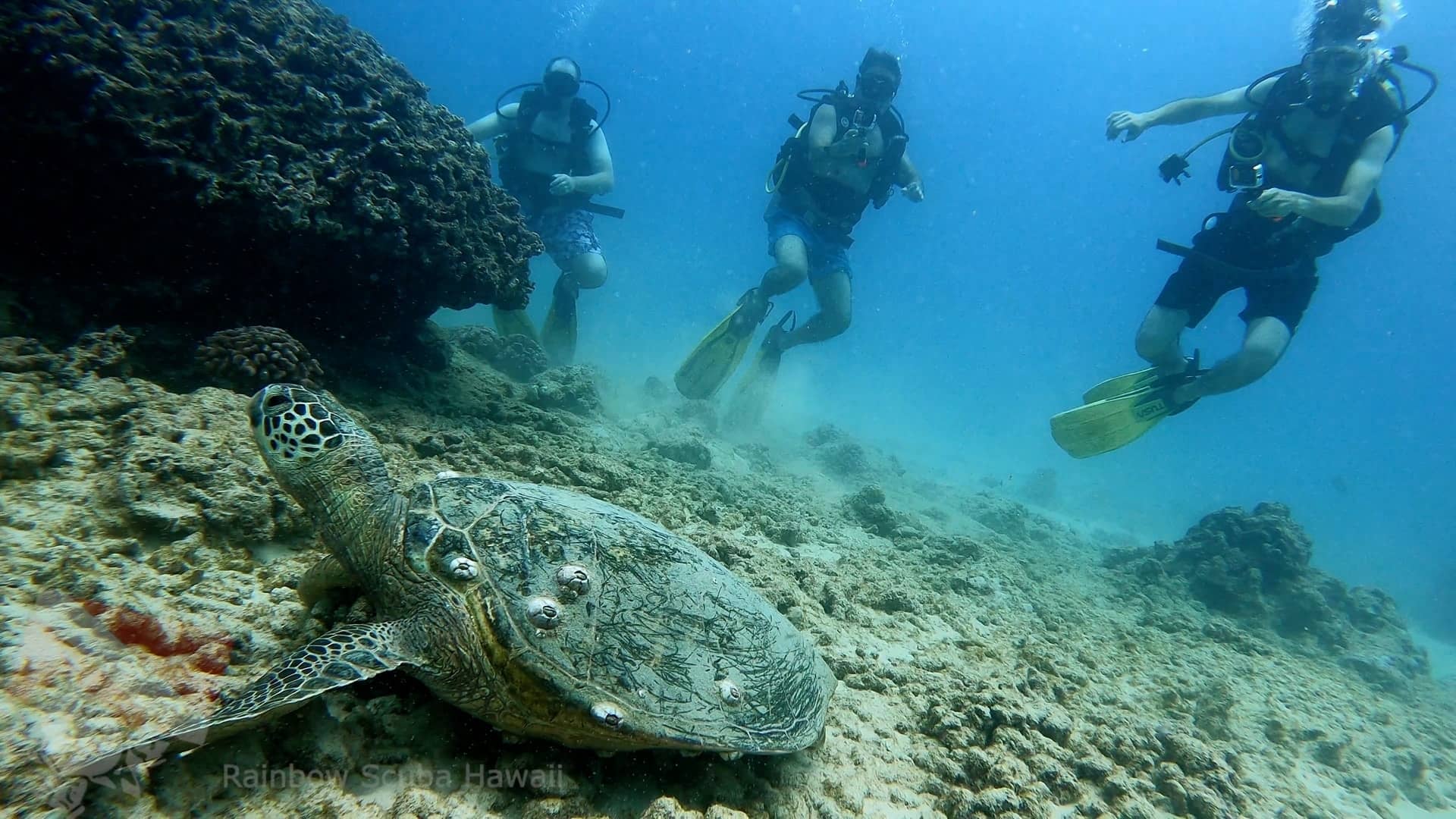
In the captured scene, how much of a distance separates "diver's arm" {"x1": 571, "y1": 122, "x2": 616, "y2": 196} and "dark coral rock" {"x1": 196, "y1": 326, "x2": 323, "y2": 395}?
18.4 ft

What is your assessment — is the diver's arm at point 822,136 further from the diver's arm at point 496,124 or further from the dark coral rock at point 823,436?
the dark coral rock at point 823,436

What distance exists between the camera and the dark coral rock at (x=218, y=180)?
11.0 feet

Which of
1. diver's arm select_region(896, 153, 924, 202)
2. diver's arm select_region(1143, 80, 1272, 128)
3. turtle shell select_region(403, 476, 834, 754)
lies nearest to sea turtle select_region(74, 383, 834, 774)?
turtle shell select_region(403, 476, 834, 754)

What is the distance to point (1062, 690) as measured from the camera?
337 cm

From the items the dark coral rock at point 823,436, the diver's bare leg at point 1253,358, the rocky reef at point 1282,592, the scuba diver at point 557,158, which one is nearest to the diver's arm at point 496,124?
the scuba diver at point 557,158

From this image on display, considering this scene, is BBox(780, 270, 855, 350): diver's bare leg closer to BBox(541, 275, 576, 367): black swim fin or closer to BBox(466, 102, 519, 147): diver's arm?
BBox(541, 275, 576, 367): black swim fin

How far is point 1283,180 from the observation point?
21.3 ft

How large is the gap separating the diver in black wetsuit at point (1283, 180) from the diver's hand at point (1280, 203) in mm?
11

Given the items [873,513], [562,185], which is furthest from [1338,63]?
[562,185]

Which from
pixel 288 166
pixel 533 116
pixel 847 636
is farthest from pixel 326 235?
pixel 533 116

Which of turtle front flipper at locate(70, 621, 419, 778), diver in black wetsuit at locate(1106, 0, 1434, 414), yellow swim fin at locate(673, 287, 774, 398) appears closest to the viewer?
turtle front flipper at locate(70, 621, 419, 778)

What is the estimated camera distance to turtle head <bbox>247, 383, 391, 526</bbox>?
2.10 metres

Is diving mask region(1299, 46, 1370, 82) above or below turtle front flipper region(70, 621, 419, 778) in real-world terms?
above

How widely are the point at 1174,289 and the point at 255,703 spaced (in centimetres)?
931
